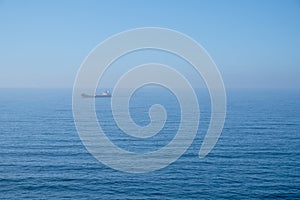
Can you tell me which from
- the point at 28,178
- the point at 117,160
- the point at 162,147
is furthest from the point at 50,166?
the point at 162,147

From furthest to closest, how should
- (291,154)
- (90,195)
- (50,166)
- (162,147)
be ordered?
(162,147)
(291,154)
(50,166)
(90,195)

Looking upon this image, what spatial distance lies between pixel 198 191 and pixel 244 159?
43.4 ft

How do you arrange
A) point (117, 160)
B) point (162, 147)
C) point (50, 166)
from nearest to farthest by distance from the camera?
point (50, 166) < point (117, 160) < point (162, 147)

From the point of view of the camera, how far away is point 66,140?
188 ft

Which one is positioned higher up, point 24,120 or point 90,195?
point 24,120

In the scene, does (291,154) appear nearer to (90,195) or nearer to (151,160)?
(151,160)

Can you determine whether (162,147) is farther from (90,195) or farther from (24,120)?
(24,120)

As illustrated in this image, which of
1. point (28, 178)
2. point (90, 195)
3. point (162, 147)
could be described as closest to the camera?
point (90, 195)

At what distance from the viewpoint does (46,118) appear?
271ft

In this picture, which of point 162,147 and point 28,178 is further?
point 162,147

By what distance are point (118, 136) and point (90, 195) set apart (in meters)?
25.9

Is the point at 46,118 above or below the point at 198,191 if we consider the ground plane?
above

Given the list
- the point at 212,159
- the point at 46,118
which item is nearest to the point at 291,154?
the point at 212,159

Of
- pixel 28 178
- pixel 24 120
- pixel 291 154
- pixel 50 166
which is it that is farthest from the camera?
pixel 24 120
